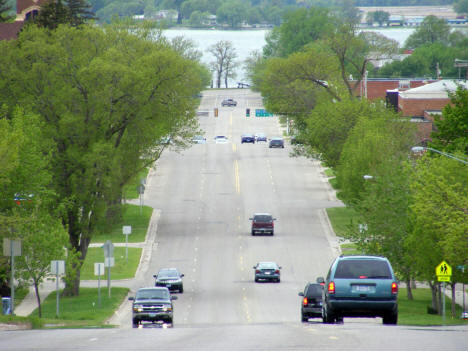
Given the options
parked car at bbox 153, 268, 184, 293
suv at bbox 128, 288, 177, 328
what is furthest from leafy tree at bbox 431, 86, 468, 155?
suv at bbox 128, 288, 177, 328

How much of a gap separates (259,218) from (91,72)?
2257 cm

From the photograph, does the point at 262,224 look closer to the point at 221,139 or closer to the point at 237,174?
the point at 237,174

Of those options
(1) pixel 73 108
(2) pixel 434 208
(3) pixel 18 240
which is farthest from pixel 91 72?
(2) pixel 434 208

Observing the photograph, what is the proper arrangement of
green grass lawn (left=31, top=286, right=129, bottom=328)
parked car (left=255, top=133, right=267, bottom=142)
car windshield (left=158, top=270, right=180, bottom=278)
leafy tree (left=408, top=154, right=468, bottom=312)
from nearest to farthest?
leafy tree (left=408, top=154, right=468, bottom=312), green grass lawn (left=31, top=286, right=129, bottom=328), car windshield (left=158, top=270, right=180, bottom=278), parked car (left=255, top=133, right=267, bottom=142)

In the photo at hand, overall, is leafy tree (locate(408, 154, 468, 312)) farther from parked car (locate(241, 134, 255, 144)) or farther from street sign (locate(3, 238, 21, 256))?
parked car (locate(241, 134, 255, 144))

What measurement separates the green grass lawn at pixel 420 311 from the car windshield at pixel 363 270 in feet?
30.3

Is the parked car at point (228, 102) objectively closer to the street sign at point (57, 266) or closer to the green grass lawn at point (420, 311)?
the green grass lawn at point (420, 311)

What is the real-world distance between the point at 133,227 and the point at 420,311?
31901 mm

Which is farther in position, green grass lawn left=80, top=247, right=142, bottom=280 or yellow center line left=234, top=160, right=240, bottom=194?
yellow center line left=234, top=160, right=240, bottom=194

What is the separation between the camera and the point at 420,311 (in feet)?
135

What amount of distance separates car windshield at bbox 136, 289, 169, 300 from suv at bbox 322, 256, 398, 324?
10.5 meters

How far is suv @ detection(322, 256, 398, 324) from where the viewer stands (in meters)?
22.5

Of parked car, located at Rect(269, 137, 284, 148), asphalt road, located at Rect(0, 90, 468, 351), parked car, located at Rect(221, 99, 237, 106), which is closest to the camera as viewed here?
asphalt road, located at Rect(0, 90, 468, 351)

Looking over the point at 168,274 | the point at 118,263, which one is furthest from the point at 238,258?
the point at 168,274
